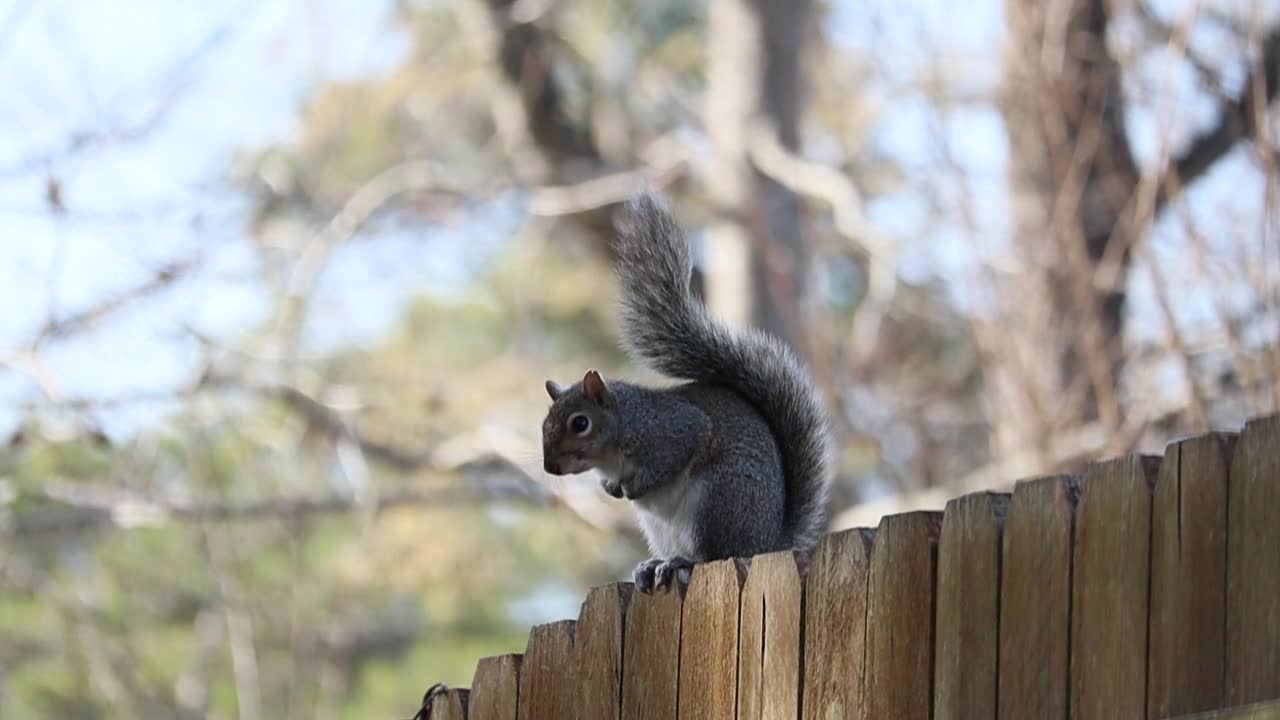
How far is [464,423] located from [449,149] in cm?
456

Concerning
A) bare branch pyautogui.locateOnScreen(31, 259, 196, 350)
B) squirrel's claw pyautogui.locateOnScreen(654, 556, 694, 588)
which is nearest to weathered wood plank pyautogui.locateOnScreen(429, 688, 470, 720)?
squirrel's claw pyautogui.locateOnScreen(654, 556, 694, 588)

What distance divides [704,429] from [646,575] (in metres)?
0.48

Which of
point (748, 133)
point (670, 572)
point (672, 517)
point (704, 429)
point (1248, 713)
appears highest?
point (748, 133)

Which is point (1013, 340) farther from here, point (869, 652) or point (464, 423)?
point (464, 423)

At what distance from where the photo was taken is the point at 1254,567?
1.42 m

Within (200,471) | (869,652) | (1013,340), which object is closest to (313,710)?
(200,471)

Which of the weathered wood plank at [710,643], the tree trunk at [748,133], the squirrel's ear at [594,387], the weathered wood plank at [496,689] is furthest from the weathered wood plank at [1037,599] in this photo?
the tree trunk at [748,133]

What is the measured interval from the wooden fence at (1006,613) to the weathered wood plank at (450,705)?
362 millimetres

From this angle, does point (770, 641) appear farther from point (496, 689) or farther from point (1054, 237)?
point (1054, 237)

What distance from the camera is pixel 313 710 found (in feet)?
33.3

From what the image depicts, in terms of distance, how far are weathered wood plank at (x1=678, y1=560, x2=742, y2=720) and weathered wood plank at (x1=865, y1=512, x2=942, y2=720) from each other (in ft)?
0.91

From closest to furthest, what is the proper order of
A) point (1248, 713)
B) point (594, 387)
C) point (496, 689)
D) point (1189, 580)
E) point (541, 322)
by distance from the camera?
point (1248, 713)
point (1189, 580)
point (496, 689)
point (594, 387)
point (541, 322)

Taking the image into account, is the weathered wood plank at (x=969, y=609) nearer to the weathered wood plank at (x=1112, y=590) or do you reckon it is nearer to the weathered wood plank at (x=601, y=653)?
the weathered wood plank at (x=1112, y=590)

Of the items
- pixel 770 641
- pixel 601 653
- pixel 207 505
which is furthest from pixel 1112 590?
pixel 207 505
